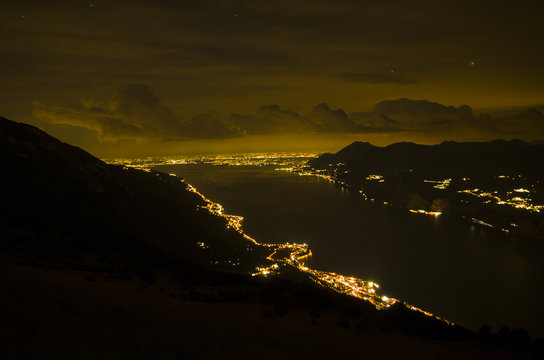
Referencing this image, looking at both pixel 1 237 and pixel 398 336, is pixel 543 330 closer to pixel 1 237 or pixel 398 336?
pixel 398 336

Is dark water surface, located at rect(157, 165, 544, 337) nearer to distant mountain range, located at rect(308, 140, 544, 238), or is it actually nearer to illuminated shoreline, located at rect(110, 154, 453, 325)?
illuminated shoreline, located at rect(110, 154, 453, 325)

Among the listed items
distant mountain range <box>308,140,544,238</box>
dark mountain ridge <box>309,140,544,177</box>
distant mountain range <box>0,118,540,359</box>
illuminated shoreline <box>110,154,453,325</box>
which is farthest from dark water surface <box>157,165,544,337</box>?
dark mountain ridge <box>309,140,544,177</box>

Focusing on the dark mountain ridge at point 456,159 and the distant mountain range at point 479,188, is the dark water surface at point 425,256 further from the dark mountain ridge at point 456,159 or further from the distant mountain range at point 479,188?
the dark mountain ridge at point 456,159

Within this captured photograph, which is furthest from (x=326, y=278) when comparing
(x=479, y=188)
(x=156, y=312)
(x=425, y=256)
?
(x=479, y=188)

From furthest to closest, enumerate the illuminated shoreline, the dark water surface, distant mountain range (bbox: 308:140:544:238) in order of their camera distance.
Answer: distant mountain range (bbox: 308:140:544:238), the dark water surface, the illuminated shoreline

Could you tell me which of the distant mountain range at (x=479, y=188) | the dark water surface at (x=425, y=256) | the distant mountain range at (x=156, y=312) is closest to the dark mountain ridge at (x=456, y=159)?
the distant mountain range at (x=479, y=188)

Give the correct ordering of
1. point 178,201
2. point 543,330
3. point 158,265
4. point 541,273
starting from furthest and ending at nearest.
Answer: point 178,201
point 541,273
point 543,330
point 158,265

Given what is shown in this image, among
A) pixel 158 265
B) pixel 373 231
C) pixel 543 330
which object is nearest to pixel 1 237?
pixel 158 265

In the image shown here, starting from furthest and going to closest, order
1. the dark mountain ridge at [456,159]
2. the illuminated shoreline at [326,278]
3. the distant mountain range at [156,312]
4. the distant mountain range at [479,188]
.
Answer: the dark mountain ridge at [456,159] → the distant mountain range at [479,188] → the illuminated shoreline at [326,278] → the distant mountain range at [156,312]
